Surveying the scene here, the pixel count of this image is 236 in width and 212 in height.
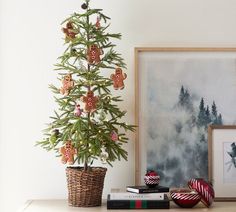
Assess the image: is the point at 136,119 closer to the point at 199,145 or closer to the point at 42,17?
the point at 199,145

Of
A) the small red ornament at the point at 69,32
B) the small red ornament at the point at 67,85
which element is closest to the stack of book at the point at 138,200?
the small red ornament at the point at 67,85

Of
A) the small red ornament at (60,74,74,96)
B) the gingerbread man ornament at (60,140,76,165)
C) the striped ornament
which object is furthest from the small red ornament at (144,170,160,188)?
the small red ornament at (60,74,74,96)

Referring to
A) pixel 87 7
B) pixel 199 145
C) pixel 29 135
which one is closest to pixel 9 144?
pixel 29 135

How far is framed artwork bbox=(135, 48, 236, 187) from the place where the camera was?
217 centimetres

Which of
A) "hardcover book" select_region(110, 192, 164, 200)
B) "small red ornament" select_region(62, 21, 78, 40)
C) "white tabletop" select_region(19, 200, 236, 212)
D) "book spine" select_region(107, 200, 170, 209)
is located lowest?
"white tabletop" select_region(19, 200, 236, 212)

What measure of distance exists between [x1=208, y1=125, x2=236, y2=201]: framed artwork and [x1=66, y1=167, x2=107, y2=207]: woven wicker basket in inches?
19.5

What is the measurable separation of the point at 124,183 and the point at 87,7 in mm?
723

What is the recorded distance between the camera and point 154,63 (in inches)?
86.2

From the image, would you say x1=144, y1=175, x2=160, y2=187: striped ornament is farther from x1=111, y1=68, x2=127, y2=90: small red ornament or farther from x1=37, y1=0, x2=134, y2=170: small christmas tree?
x1=111, y1=68, x2=127, y2=90: small red ornament

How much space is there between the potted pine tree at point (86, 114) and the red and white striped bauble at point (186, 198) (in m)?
0.25

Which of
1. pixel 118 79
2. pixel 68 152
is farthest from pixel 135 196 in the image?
pixel 118 79

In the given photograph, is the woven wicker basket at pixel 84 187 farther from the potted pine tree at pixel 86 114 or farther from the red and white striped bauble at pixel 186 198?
the red and white striped bauble at pixel 186 198

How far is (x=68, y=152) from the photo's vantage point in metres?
1.92

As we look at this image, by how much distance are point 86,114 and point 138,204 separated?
39 cm
